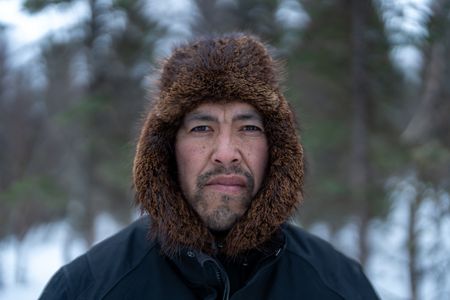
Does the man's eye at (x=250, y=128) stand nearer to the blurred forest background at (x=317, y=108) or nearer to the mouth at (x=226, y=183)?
the mouth at (x=226, y=183)

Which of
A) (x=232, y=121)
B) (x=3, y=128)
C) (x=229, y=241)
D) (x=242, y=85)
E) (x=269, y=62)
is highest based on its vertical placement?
(x=3, y=128)

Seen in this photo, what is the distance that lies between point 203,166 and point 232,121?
0.27 meters

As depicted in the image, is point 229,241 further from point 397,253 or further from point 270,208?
point 397,253

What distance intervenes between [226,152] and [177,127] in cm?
32

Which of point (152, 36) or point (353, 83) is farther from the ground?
point (152, 36)

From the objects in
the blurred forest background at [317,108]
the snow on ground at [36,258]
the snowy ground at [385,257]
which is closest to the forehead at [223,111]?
the blurred forest background at [317,108]

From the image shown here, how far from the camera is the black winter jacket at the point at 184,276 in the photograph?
6.86ft

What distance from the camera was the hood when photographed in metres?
2.19

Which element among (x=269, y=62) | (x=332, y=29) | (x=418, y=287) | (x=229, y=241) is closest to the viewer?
(x=229, y=241)

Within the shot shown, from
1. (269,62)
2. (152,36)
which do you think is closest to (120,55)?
(152,36)

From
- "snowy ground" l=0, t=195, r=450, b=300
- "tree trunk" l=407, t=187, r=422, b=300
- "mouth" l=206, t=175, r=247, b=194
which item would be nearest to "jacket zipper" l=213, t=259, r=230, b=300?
"mouth" l=206, t=175, r=247, b=194

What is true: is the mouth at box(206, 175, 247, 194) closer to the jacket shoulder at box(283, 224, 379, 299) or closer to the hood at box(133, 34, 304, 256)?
the hood at box(133, 34, 304, 256)

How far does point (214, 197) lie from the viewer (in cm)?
221

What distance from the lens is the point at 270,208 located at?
7.28 ft
